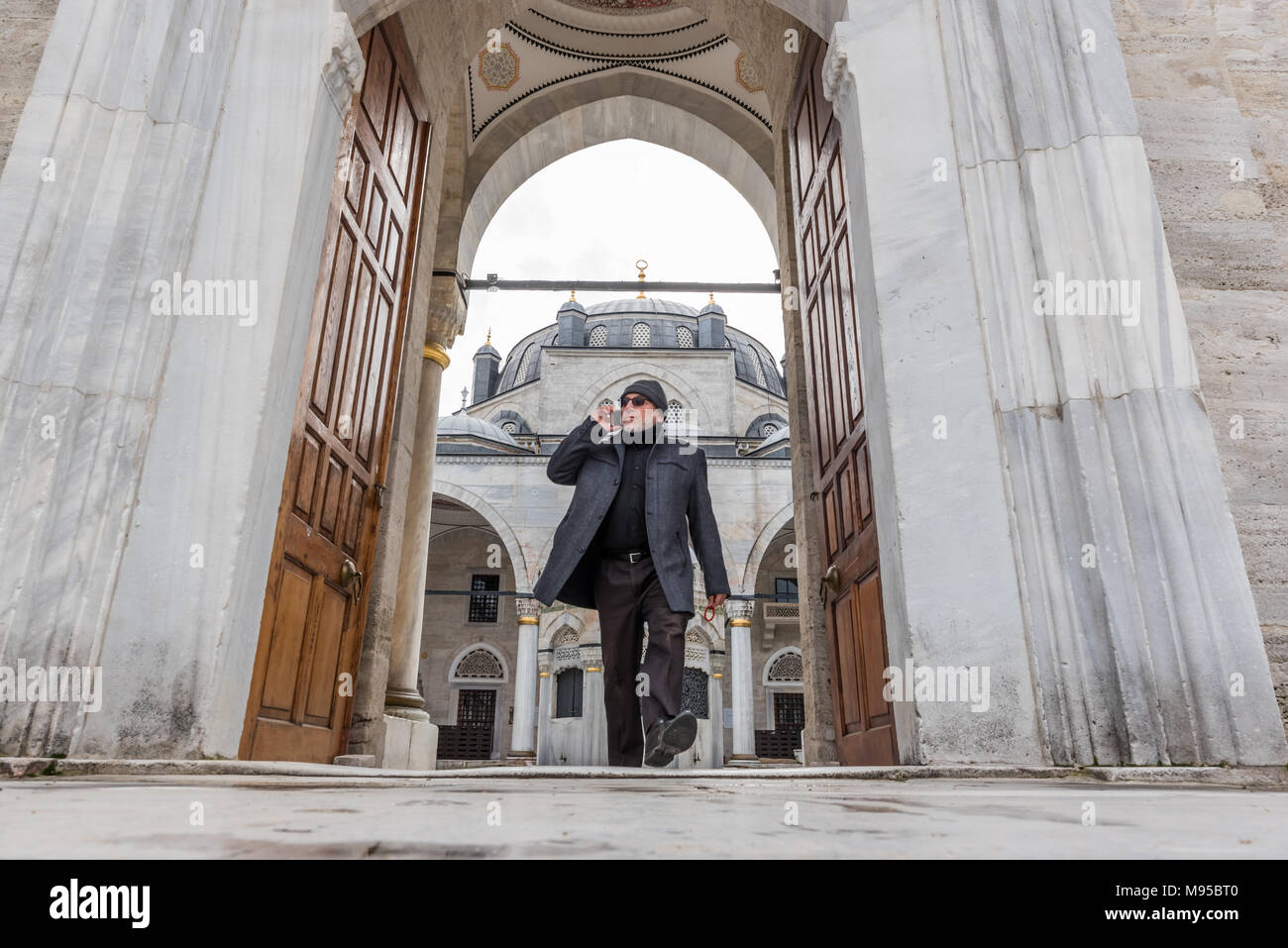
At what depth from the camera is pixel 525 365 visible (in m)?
36.7

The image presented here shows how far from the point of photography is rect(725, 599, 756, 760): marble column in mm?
19297

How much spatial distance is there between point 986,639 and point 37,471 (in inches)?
118

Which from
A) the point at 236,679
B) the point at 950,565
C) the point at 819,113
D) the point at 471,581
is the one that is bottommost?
the point at 236,679

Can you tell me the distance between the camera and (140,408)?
284 centimetres

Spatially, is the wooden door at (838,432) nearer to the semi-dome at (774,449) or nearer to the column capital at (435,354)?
the column capital at (435,354)

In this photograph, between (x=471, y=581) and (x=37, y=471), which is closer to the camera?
(x=37, y=471)

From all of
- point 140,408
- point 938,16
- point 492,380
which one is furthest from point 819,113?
point 492,380

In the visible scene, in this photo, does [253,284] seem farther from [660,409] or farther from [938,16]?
[938,16]

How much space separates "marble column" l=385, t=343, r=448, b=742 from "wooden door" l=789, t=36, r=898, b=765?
2762 mm

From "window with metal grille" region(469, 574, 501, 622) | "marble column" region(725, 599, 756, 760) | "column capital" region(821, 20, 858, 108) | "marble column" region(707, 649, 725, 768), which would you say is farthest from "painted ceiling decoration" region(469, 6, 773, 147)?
"window with metal grille" region(469, 574, 501, 622)

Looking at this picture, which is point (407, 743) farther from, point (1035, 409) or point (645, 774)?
point (1035, 409)

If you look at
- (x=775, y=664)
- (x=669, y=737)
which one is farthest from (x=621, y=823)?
(x=775, y=664)

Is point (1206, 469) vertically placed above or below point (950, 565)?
above

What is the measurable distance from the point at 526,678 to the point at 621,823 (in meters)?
20.6
